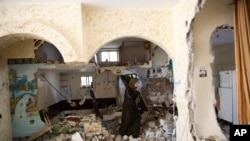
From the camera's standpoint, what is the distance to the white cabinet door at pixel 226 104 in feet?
15.8

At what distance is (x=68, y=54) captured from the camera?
315 cm

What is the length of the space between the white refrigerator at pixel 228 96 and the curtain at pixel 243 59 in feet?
6.34

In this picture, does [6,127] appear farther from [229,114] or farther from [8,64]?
[229,114]

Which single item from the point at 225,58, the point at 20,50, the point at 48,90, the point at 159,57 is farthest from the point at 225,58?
the point at 48,90

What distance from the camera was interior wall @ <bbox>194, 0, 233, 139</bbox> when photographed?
3193 mm

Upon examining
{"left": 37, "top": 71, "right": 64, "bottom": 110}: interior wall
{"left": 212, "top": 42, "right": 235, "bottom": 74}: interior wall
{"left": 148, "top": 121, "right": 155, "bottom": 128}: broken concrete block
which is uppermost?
{"left": 212, "top": 42, "right": 235, "bottom": 74}: interior wall

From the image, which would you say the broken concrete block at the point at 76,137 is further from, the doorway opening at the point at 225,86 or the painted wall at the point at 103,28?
the doorway opening at the point at 225,86

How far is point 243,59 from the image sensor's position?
2.79 meters

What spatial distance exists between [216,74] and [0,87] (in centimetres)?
541

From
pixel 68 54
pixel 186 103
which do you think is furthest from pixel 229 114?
pixel 68 54

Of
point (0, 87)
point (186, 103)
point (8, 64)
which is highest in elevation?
point (8, 64)

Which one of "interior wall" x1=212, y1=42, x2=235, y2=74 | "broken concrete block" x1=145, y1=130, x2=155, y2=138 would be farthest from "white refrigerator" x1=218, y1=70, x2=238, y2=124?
"broken concrete block" x1=145, y1=130, x2=155, y2=138

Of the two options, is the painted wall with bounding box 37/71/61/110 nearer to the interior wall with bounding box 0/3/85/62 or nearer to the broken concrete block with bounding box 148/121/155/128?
the interior wall with bounding box 0/3/85/62

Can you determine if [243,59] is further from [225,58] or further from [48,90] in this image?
[48,90]
